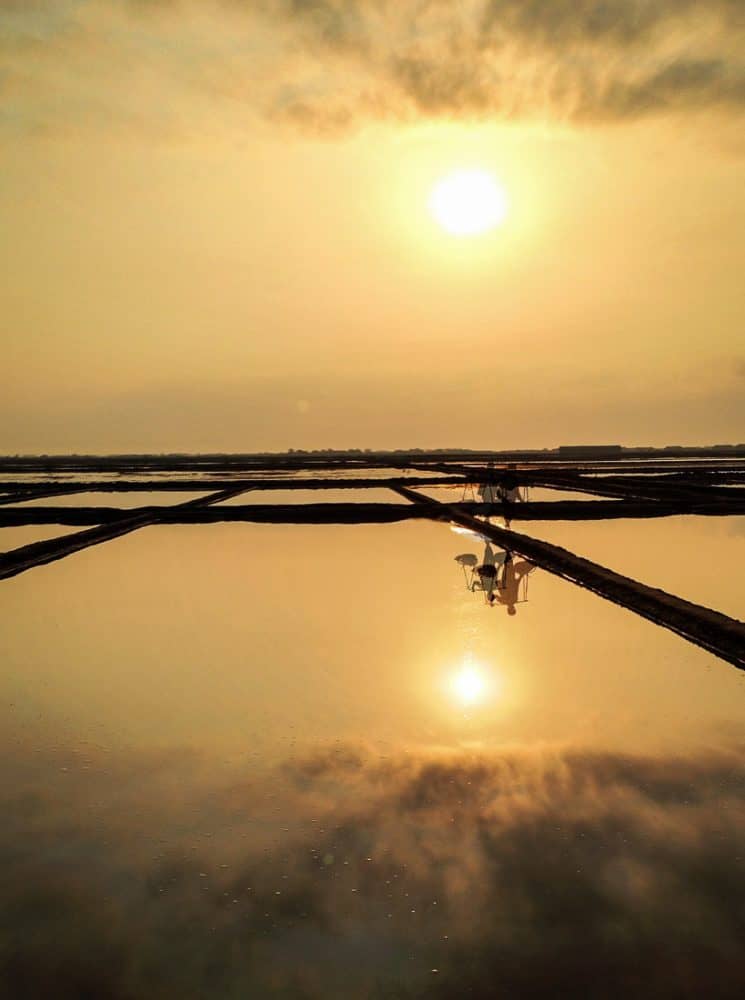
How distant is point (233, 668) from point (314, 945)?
18.5ft

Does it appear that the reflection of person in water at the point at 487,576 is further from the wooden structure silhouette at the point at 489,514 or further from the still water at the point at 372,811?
the still water at the point at 372,811

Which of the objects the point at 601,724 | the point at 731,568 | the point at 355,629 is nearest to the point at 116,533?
the point at 355,629

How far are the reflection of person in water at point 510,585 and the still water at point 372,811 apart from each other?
60.5 inches

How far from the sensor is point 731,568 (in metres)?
18.1

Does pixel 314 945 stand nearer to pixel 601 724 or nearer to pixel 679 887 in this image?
pixel 679 887

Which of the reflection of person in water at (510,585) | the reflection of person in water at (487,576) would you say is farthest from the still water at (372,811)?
the reflection of person in water at (487,576)

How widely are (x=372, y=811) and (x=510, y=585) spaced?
386 inches

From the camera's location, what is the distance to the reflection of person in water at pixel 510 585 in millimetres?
13703

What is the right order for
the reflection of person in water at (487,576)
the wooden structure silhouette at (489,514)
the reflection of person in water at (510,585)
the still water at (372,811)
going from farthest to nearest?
the reflection of person in water at (487,576) < the reflection of person in water at (510,585) < the wooden structure silhouette at (489,514) < the still water at (372,811)

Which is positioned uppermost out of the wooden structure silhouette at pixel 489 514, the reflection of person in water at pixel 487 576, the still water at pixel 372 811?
the still water at pixel 372 811

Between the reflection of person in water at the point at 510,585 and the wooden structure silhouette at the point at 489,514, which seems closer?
the wooden structure silhouette at the point at 489,514

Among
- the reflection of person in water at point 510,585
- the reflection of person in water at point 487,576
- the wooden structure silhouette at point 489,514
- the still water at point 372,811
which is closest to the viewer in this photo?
the still water at point 372,811

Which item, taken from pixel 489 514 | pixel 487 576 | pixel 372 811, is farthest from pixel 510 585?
pixel 489 514

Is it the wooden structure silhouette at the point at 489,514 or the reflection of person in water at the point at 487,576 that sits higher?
the reflection of person in water at the point at 487,576
